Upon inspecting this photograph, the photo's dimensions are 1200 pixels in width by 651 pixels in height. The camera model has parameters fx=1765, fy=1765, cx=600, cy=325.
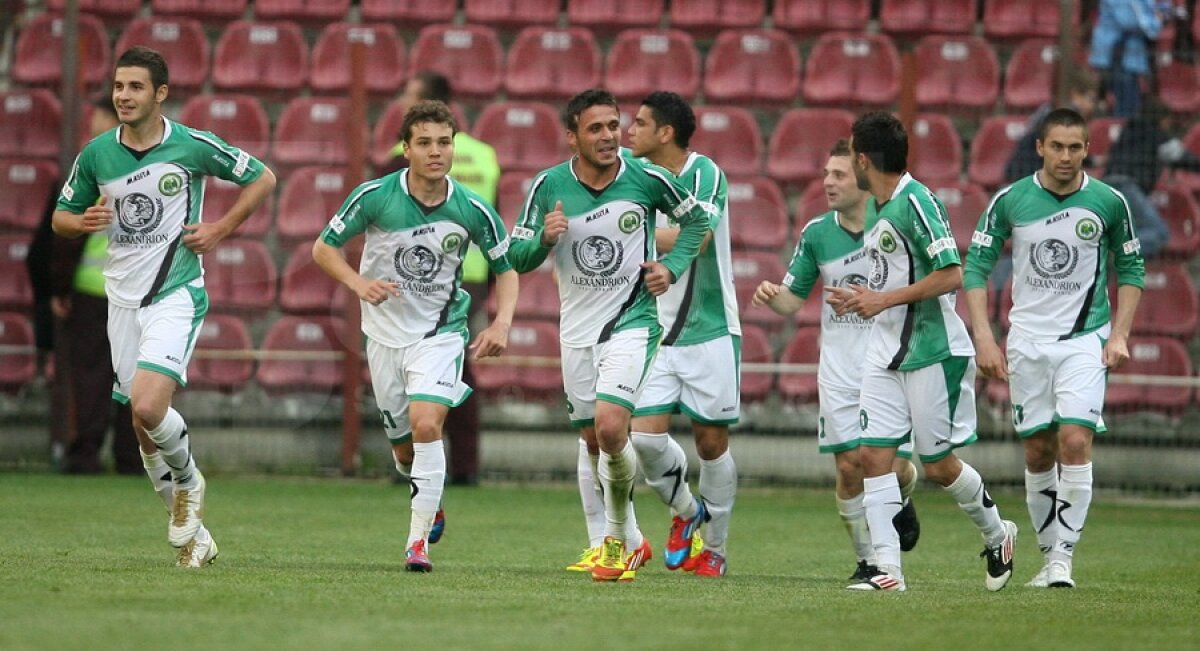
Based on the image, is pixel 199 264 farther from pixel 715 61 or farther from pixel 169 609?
pixel 715 61

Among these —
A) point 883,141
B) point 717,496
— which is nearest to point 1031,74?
point 717,496

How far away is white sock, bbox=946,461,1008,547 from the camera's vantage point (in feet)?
26.1

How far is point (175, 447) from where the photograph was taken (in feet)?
25.5

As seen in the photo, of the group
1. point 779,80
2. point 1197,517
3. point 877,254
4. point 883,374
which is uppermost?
point 779,80

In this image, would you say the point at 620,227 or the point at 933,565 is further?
the point at 933,565

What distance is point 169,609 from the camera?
602 cm

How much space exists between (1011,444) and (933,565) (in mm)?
3911

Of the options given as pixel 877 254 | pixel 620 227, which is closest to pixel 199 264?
pixel 620 227

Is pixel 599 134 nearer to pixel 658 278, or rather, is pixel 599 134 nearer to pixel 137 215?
pixel 658 278

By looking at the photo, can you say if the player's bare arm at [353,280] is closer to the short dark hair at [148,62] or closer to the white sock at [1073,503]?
the short dark hair at [148,62]

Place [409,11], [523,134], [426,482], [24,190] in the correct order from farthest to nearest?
[409,11]
[523,134]
[24,190]
[426,482]

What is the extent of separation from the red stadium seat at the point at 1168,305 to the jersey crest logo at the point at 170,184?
7.73m

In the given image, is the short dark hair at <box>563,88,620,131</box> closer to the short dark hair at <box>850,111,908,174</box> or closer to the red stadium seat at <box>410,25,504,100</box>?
the short dark hair at <box>850,111,908,174</box>

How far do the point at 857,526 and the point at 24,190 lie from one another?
26.0 feet
